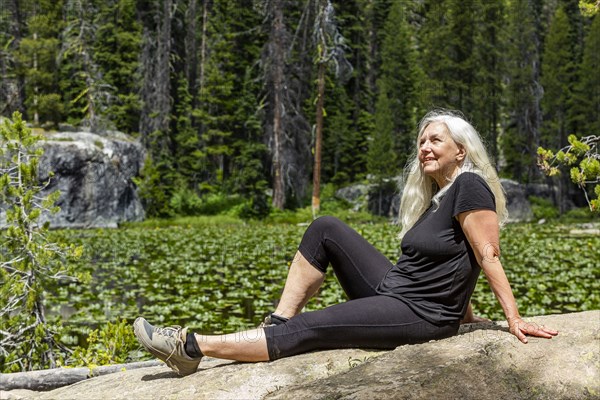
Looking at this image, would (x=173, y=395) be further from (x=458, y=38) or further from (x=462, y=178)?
(x=458, y=38)

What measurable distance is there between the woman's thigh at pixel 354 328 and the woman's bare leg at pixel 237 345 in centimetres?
4

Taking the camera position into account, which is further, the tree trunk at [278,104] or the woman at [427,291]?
the tree trunk at [278,104]

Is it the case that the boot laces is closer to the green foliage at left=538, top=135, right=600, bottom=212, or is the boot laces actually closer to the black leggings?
the black leggings

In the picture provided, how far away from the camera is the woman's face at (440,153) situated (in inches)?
127

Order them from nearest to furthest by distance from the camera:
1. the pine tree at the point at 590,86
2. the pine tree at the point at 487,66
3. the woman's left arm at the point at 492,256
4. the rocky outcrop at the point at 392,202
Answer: the woman's left arm at the point at 492,256
the rocky outcrop at the point at 392,202
the pine tree at the point at 487,66
the pine tree at the point at 590,86

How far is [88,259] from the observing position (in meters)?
11.6

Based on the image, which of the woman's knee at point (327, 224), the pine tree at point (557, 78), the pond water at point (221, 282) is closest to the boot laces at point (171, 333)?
the woman's knee at point (327, 224)

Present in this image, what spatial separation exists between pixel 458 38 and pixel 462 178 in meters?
30.0

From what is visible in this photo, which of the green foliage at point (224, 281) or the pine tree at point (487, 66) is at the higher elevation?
the pine tree at point (487, 66)

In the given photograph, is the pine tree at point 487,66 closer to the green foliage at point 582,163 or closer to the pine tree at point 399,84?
the pine tree at point 399,84

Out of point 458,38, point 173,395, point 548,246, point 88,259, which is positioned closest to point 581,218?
point 458,38

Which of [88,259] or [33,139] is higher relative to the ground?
[33,139]

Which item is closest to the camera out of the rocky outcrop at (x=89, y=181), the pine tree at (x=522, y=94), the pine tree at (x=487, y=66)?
the rocky outcrop at (x=89, y=181)

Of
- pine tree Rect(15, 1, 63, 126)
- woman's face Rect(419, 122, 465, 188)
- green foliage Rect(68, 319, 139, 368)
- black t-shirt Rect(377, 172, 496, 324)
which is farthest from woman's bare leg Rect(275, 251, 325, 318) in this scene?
pine tree Rect(15, 1, 63, 126)
